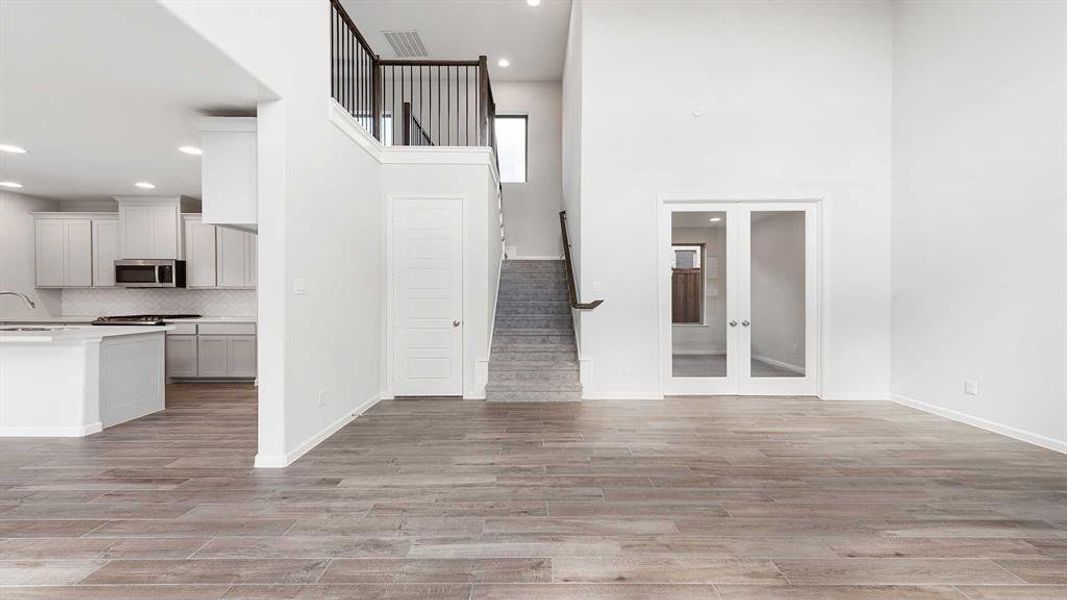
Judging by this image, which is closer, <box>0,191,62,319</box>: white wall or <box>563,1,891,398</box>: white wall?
<box>563,1,891,398</box>: white wall

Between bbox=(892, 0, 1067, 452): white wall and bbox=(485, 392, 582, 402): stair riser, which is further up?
→ bbox=(892, 0, 1067, 452): white wall

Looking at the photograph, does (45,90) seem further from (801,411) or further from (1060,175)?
(1060,175)

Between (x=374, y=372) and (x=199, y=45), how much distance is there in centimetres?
343

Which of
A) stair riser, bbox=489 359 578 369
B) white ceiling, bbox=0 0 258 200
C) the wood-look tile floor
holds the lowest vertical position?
the wood-look tile floor

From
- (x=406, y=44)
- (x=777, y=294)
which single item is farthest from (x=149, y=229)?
(x=777, y=294)

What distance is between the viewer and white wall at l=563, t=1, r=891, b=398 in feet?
17.2

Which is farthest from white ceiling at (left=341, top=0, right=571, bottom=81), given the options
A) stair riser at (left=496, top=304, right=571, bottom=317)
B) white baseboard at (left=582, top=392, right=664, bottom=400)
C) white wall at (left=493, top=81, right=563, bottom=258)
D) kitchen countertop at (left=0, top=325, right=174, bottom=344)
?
white baseboard at (left=582, top=392, right=664, bottom=400)

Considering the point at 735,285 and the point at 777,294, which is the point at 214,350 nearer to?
the point at 735,285

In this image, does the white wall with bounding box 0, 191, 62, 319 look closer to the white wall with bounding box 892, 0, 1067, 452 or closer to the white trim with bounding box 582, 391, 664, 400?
the white trim with bounding box 582, 391, 664, 400

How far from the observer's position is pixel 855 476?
3053mm

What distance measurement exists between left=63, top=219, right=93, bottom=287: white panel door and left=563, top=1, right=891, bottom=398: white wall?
7346mm

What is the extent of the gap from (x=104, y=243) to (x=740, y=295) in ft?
29.5

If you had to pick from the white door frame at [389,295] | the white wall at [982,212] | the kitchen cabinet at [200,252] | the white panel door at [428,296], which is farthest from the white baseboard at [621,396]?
the kitchen cabinet at [200,252]

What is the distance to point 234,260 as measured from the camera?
6.79 metres
